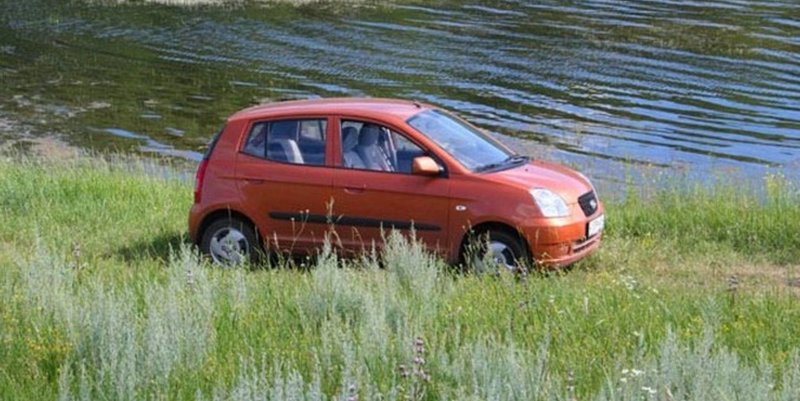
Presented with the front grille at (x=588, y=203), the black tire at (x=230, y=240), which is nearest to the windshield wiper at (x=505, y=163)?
the front grille at (x=588, y=203)

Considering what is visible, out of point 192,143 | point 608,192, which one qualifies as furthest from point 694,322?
point 192,143

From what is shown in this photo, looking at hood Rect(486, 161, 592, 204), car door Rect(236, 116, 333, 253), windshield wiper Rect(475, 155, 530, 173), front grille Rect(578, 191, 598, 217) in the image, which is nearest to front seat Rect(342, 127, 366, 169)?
car door Rect(236, 116, 333, 253)

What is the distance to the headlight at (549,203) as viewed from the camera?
10883 mm

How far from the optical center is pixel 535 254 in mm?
10859

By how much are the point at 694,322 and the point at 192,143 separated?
17.5 metres

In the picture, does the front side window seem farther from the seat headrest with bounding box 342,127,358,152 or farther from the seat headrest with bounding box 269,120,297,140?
the seat headrest with bounding box 269,120,297,140

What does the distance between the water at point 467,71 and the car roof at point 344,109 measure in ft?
30.0

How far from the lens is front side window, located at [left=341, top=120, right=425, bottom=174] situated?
11422mm

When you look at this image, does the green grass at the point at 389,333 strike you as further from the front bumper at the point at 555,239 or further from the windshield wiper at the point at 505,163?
the windshield wiper at the point at 505,163

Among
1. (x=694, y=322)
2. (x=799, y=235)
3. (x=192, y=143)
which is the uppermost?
(x=694, y=322)

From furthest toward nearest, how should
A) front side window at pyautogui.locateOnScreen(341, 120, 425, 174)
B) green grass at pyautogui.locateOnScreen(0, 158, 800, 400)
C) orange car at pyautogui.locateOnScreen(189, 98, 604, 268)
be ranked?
front side window at pyautogui.locateOnScreen(341, 120, 425, 174) → orange car at pyautogui.locateOnScreen(189, 98, 604, 268) → green grass at pyautogui.locateOnScreen(0, 158, 800, 400)

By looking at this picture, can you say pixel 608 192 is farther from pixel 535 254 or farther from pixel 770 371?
pixel 770 371

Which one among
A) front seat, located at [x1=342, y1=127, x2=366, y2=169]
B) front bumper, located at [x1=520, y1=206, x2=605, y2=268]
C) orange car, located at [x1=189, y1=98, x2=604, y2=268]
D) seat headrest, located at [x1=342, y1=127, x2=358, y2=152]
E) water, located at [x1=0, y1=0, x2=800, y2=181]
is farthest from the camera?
water, located at [x1=0, y1=0, x2=800, y2=181]

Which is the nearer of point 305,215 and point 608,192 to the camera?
point 305,215
